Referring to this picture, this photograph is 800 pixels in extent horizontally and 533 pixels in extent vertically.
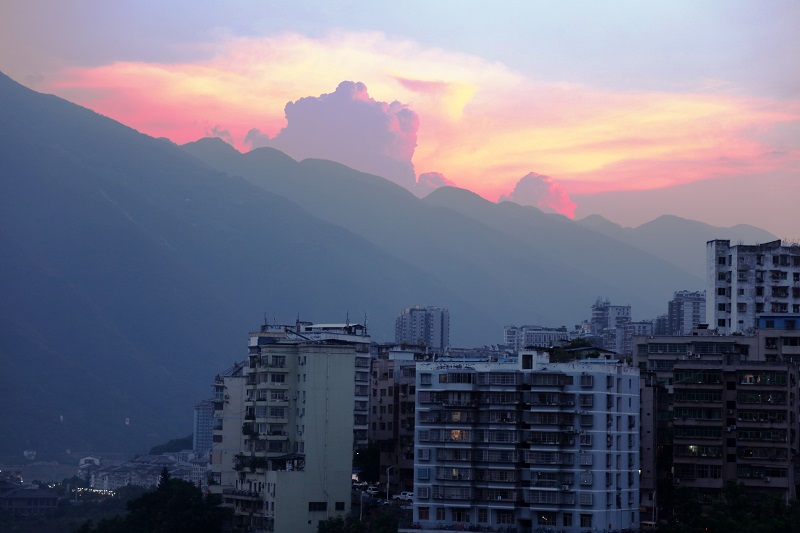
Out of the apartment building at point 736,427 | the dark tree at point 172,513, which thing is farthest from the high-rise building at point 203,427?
the apartment building at point 736,427

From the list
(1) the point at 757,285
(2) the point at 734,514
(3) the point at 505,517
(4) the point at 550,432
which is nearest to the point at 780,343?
(1) the point at 757,285

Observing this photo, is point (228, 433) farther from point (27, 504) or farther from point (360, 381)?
point (27, 504)

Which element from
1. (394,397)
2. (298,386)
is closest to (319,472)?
(298,386)

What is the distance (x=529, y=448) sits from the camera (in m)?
64.2

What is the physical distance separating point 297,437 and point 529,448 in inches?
602

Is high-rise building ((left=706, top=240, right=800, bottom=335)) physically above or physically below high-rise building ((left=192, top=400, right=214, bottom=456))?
above

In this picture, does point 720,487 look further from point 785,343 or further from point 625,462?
point 785,343

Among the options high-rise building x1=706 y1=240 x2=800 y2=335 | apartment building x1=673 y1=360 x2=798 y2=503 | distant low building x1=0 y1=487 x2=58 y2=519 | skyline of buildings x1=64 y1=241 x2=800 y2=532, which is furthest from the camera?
distant low building x1=0 y1=487 x2=58 y2=519

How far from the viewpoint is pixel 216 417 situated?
81.6 m

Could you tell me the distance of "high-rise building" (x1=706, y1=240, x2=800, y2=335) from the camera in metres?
91.4

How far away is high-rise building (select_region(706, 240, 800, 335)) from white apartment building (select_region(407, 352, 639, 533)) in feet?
92.0

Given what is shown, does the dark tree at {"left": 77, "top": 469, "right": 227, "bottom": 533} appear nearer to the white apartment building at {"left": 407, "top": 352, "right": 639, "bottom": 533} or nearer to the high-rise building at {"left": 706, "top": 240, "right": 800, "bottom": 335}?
the white apartment building at {"left": 407, "top": 352, "right": 639, "bottom": 533}

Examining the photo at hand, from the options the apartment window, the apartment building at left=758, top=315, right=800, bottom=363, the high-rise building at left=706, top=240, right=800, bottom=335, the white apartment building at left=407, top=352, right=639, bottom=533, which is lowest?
the apartment window

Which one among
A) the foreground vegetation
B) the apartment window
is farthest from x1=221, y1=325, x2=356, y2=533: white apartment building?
the foreground vegetation
